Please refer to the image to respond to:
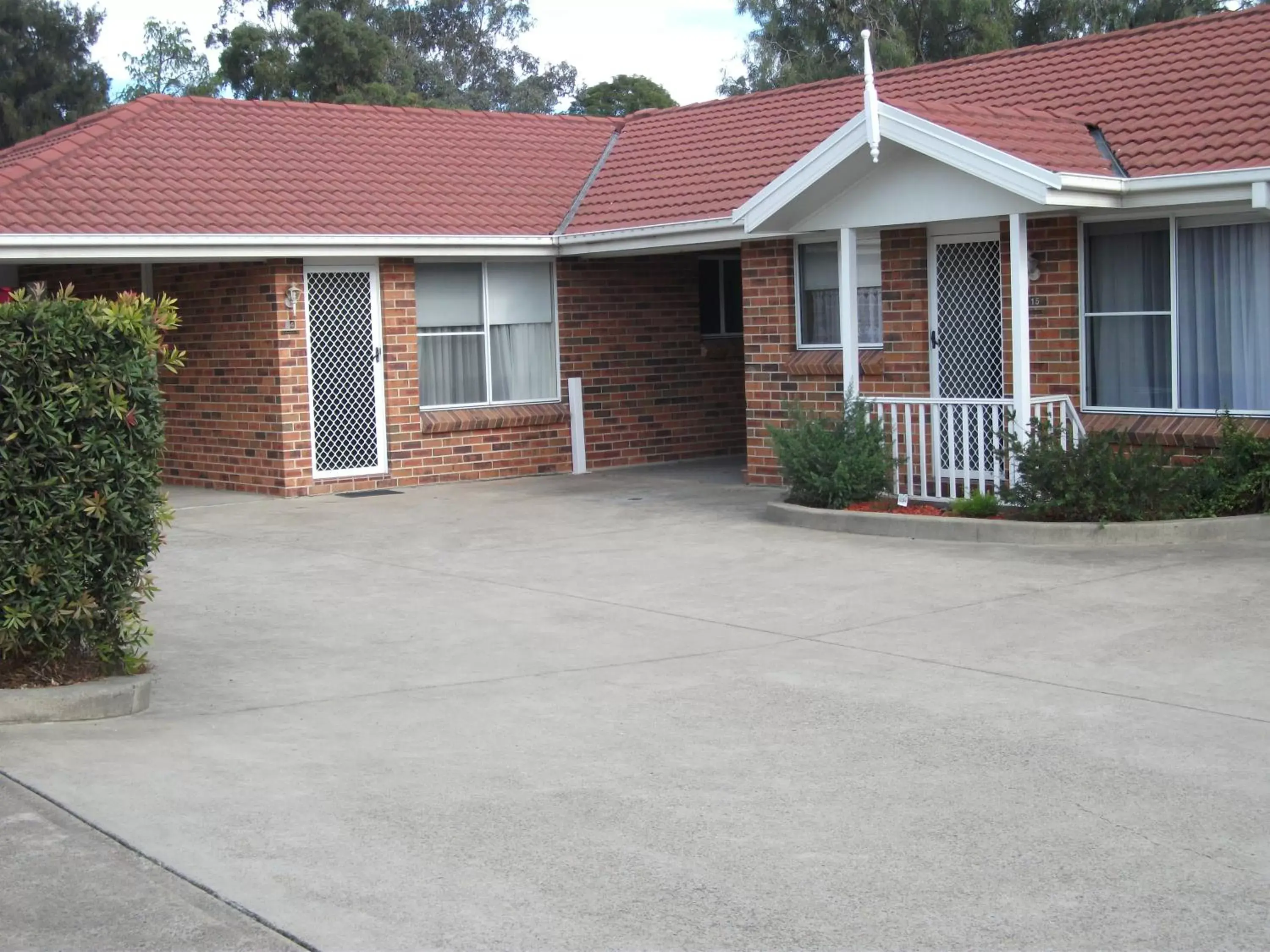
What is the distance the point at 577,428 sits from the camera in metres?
19.0

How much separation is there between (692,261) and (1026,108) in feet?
18.7

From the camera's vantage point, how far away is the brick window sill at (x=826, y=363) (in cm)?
1556

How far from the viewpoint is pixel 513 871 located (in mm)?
5305

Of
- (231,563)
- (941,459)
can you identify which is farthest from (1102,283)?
(231,563)

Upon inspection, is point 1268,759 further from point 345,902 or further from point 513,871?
point 345,902

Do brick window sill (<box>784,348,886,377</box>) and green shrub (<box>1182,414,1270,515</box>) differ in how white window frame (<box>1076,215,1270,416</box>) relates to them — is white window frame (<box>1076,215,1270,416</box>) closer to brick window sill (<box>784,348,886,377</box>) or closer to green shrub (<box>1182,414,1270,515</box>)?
green shrub (<box>1182,414,1270,515</box>)

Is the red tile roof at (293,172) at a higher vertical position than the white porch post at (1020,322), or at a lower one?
higher

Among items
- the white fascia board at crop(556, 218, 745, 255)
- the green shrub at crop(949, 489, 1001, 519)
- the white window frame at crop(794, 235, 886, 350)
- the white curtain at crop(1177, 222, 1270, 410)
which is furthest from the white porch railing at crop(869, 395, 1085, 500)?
the white fascia board at crop(556, 218, 745, 255)

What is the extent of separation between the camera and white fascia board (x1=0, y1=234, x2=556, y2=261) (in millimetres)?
14672

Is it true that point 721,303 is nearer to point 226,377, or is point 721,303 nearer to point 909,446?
point 226,377

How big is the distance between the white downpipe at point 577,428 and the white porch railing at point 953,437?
5.01 meters

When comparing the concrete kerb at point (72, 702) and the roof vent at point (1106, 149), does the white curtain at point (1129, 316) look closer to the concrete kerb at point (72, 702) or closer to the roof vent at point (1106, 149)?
the roof vent at point (1106, 149)

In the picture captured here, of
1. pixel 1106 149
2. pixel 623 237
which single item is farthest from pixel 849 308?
pixel 623 237

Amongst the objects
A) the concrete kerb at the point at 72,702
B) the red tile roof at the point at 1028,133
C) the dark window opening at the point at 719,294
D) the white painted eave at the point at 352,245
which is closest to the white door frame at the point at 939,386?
the red tile roof at the point at 1028,133
